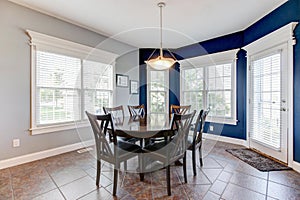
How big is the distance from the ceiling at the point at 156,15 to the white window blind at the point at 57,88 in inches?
33.7

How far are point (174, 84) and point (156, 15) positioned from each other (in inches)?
99.7

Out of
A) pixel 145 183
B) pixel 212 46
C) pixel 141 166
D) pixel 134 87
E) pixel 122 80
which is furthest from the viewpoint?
pixel 134 87

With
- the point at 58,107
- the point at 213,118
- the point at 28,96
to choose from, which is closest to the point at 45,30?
the point at 28,96

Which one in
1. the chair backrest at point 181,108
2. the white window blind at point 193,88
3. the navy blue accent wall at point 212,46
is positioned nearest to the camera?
the chair backrest at point 181,108

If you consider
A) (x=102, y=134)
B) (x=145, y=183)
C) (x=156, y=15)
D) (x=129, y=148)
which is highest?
(x=156, y=15)

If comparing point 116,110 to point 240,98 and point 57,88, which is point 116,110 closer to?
point 57,88

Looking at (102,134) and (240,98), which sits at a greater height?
(240,98)

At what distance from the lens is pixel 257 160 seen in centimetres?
299

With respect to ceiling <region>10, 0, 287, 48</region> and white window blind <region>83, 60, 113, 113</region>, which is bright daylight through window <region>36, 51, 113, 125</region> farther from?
ceiling <region>10, 0, 287, 48</region>

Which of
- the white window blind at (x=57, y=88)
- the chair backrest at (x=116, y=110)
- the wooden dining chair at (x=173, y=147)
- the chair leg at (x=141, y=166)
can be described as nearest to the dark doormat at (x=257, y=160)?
the wooden dining chair at (x=173, y=147)

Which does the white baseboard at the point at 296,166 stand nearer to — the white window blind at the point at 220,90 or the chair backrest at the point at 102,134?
the white window blind at the point at 220,90

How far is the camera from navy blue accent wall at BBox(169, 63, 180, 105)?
5.39m

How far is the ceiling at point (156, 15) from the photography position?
9.27 ft

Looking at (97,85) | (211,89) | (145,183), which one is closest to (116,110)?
(97,85)
